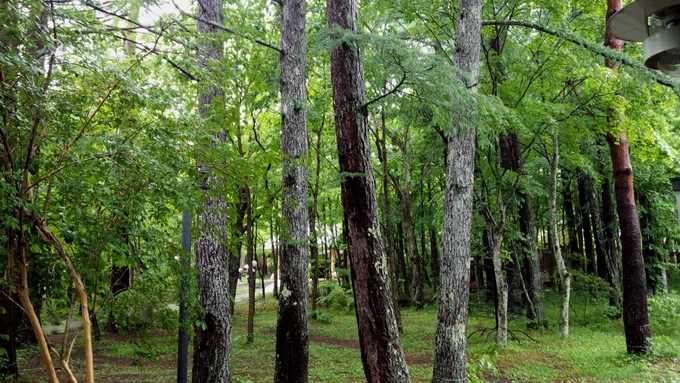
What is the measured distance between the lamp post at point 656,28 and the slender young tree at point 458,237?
4.58 meters

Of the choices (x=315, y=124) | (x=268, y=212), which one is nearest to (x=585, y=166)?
(x=315, y=124)

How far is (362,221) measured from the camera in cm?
451

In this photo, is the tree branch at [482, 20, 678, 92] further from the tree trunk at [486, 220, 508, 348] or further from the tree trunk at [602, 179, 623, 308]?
the tree trunk at [602, 179, 623, 308]

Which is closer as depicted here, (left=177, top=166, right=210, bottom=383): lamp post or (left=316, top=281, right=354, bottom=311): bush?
(left=177, top=166, right=210, bottom=383): lamp post

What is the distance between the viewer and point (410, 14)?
29.6 ft

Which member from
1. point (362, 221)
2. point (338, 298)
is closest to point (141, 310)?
point (362, 221)

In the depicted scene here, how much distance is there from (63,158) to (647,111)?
10.2 m

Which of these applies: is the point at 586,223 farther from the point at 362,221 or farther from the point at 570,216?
the point at 362,221

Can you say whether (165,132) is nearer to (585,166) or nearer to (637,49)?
(585,166)

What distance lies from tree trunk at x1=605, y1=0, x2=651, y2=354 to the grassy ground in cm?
47

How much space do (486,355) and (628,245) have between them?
13.8ft

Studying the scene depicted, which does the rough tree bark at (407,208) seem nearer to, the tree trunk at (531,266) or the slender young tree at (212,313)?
the tree trunk at (531,266)

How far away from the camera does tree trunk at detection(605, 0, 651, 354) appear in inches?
344

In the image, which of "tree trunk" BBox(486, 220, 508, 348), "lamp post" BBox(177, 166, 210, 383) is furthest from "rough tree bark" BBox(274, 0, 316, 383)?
"tree trunk" BBox(486, 220, 508, 348)
